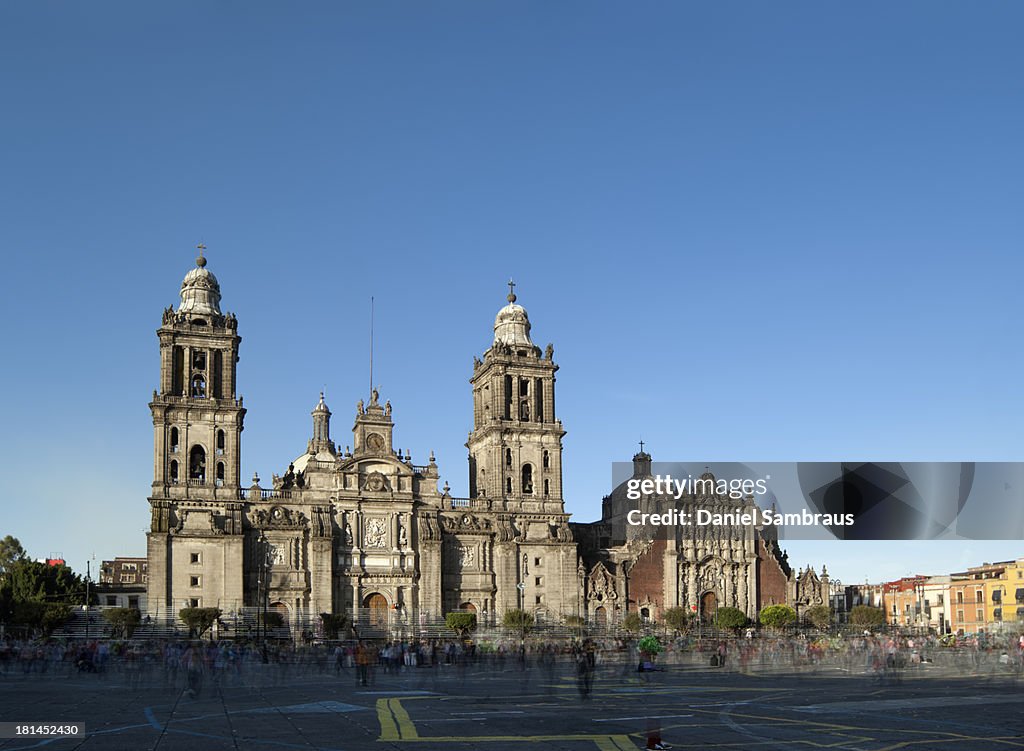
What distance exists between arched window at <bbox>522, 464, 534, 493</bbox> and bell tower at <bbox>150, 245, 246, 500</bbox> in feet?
77.3

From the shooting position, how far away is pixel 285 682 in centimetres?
4688

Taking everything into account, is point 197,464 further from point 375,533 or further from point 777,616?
point 777,616

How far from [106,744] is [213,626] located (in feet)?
218

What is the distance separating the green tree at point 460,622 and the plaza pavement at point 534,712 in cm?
3973

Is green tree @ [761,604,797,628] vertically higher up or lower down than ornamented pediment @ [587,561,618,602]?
lower down

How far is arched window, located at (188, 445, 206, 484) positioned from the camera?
94.4 meters

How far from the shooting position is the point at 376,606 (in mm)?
96375

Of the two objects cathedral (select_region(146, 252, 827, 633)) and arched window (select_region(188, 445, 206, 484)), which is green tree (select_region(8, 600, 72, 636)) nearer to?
cathedral (select_region(146, 252, 827, 633))

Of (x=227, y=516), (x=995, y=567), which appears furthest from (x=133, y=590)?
(x=995, y=567)

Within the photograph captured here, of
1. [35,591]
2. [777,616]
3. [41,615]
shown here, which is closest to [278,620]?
[41,615]

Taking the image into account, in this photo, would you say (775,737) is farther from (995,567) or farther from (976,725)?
(995,567)

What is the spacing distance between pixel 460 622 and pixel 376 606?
10.4 meters

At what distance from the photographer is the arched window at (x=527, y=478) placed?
104 metres

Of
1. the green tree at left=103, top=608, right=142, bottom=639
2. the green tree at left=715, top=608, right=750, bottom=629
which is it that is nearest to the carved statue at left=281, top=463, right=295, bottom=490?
the green tree at left=103, top=608, right=142, bottom=639
